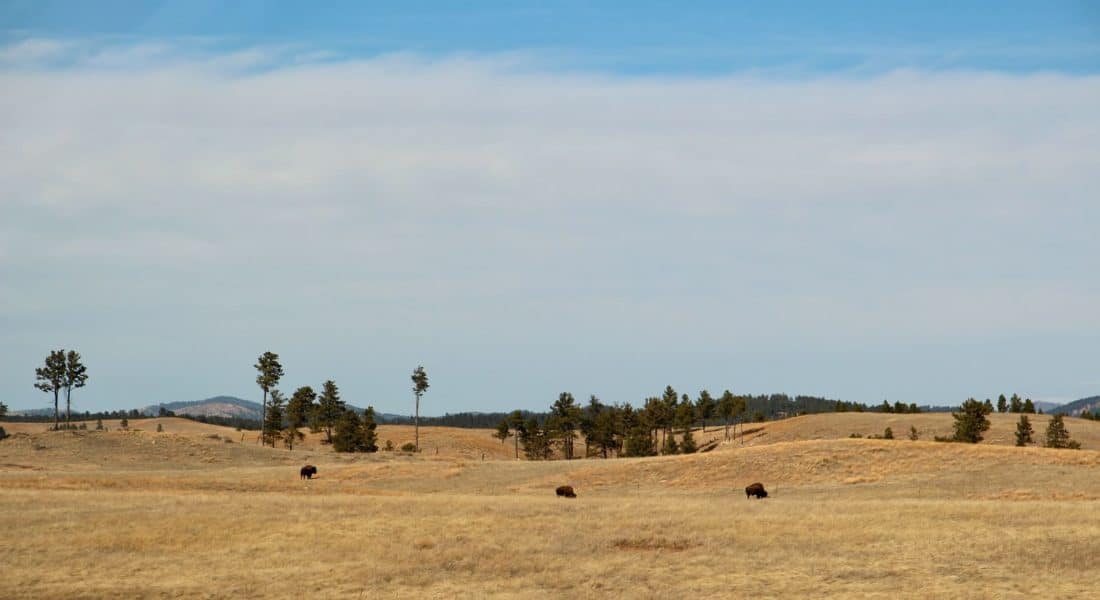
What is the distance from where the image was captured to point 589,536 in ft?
132

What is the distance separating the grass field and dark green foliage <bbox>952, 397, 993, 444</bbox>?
58226 millimetres

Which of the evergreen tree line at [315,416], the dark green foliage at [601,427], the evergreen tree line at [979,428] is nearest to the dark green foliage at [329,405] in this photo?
the evergreen tree line at [315,416]

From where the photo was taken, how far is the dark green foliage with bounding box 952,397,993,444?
124938mm

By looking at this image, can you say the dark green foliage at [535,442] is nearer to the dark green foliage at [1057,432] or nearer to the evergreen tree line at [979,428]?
the evergreen tree line at [979,428]

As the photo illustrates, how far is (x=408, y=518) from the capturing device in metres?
43.5

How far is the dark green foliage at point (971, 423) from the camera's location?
124938 mm

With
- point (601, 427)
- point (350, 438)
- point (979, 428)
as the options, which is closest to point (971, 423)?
point (979, 428)

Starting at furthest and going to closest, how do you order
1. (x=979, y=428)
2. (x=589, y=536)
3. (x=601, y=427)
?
(x=601, y=427) → (x=979, y=428) → (x=589, y=536)

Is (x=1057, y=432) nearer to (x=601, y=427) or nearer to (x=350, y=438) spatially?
(x=601, y=427)

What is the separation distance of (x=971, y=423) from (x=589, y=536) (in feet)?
330

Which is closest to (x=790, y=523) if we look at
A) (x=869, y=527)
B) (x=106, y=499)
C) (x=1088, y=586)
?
(x=869, y=527)

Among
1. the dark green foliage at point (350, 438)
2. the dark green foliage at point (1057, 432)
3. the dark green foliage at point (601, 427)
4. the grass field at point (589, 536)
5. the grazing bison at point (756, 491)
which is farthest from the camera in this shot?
the dark green foliage at point (601, 427)

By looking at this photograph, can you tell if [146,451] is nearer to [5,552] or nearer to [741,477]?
[741,477]

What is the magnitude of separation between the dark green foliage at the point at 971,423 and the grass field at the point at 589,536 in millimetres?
58226
